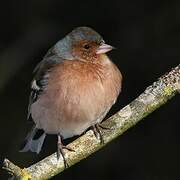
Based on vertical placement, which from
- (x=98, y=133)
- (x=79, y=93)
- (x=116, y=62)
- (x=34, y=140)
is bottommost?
(x=116, y=62)

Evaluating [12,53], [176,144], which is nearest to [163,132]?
[176,144]

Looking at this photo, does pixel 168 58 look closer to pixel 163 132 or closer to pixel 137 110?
pixel 163 132

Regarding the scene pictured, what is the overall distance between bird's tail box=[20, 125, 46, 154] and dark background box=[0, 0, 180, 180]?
1.06 metres

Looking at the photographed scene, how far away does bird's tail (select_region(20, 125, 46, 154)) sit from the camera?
6.06 meters

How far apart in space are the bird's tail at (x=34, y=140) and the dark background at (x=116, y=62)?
3.47 feet

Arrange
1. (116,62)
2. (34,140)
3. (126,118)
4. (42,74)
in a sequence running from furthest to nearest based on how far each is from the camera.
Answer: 1. (116,62)
2. (34,140)
3. (42,74)
4. (126,118)

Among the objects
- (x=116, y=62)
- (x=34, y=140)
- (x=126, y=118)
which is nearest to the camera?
(x=126, y=118)

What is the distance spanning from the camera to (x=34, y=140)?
6.07 m

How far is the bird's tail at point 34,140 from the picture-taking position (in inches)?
239

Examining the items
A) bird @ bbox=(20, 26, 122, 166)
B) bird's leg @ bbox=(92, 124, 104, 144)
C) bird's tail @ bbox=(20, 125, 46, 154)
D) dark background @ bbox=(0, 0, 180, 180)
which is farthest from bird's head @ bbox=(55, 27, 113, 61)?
dark background @ bbox=(0, 0, 180, 180)

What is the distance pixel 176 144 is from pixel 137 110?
201 centimetres

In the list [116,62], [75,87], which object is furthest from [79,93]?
[116,62]

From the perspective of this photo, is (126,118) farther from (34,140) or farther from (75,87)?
(34,140)

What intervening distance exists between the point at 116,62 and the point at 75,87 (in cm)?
208
